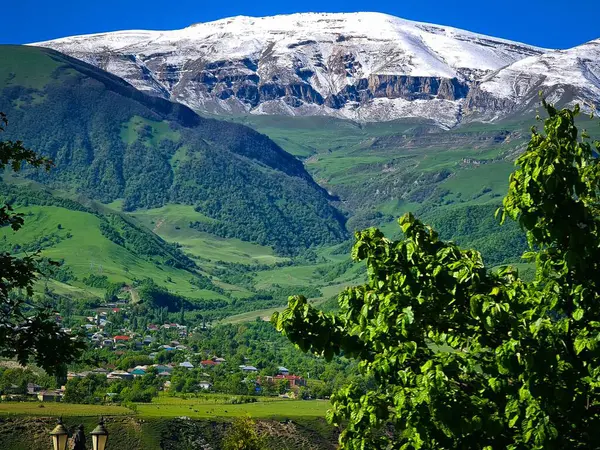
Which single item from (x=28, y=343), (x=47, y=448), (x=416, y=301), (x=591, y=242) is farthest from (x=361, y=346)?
(x=47, y=448)

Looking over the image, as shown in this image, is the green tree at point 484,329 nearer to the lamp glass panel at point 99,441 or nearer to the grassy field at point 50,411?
the lamp glass panel at point 99,441

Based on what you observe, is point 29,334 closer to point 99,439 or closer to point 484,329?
point 99,439

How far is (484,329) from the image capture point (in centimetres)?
1853

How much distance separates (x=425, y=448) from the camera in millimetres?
18047

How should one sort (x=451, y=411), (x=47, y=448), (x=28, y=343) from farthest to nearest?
(x=47, y=448) < (x=28, y=343) < (x=451, y=411)

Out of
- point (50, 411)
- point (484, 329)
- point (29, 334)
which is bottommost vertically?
point (50, 411)

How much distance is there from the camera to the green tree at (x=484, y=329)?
1716 centimetres

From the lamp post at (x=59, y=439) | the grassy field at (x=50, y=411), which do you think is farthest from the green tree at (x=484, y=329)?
the grassy field at (x=50, y=411)

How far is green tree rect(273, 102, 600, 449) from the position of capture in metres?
17.2

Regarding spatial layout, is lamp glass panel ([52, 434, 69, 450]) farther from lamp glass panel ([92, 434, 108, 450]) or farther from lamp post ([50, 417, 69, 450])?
lamp glass panel ([92, 434, 108, 450])

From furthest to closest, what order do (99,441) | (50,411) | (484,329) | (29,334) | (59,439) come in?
(50,411) → (99,441) → (59,439) → (29,334) → (484,329)

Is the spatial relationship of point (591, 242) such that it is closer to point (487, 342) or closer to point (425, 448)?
point (487, 342)

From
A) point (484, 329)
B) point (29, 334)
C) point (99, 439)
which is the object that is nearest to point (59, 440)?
point (99, 439)

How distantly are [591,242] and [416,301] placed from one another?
3064 mm
